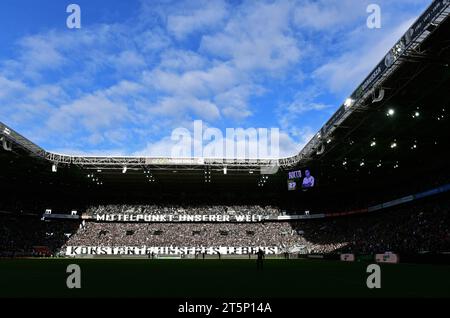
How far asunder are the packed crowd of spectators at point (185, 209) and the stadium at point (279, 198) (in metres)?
0.31

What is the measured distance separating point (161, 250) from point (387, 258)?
1672 inches

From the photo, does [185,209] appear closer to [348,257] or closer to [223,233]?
[223,233]

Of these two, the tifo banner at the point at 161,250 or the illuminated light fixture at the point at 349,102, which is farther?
the tifo banner at the point at 161,250

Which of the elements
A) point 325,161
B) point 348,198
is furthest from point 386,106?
point 348,198

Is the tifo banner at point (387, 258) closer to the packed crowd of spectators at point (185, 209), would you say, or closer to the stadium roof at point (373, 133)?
the stadium roof at point (373, 133)

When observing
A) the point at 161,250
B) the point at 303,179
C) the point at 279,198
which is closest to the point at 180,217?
the point at 161,250

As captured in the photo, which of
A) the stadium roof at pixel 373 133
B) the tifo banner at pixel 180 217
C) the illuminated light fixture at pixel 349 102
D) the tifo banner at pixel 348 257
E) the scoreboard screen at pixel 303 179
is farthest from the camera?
the tifo banner at pixel 180 217

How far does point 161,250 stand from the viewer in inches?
3000

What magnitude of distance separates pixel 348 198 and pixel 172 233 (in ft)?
117

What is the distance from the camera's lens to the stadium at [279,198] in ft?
113

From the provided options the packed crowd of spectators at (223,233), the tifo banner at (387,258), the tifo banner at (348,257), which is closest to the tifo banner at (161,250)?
the packed crowd of spectators at (223,233)

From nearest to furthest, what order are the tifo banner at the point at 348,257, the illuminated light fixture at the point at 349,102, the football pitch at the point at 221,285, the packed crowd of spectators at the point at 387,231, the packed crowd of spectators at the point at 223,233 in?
the football pitch at the point at 221,285 → the illuminated light fixture at the point at 349,102 → the packed crowd of spectators at the point at 387,231 → the tifo banner at the point at 348,257 → the packed crowd of spectators at the point at 223,233

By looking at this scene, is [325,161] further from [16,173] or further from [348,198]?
[16,173]
